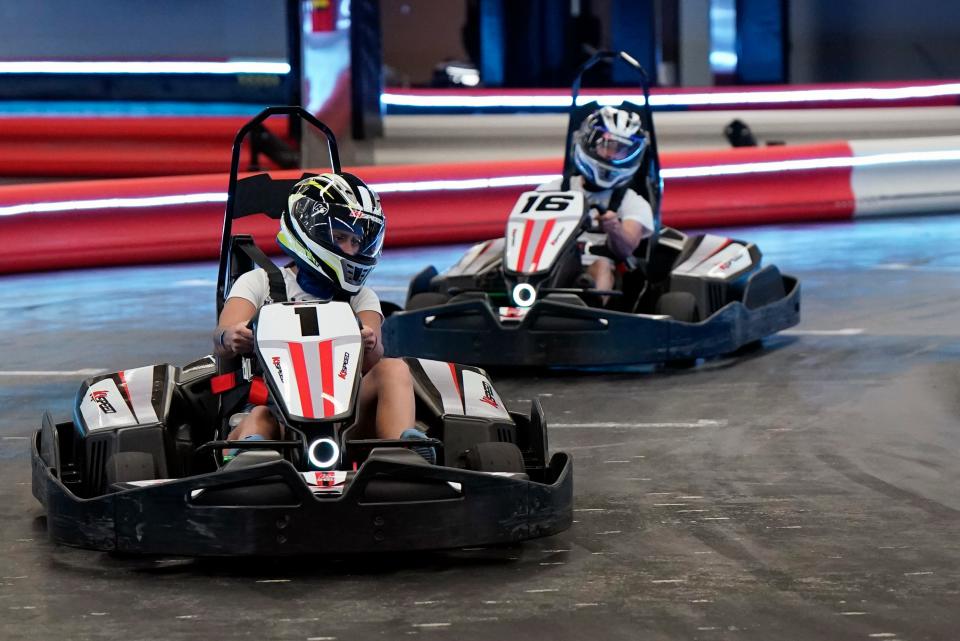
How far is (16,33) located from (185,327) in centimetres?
993

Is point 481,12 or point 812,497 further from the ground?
point 481,12

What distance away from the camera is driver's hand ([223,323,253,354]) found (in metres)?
4.39

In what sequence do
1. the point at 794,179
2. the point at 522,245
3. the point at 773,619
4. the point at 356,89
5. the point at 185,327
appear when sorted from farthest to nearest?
the point at 356,89 < the point at 794,179 < the point at 185,327 < the point at 522,245 < the point at 773,619

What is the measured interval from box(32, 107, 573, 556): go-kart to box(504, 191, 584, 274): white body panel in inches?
85.7

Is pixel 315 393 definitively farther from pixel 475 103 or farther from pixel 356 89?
pixel 475 103

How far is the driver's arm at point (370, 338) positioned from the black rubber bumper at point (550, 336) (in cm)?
199

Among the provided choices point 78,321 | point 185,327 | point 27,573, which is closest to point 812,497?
point 27,573

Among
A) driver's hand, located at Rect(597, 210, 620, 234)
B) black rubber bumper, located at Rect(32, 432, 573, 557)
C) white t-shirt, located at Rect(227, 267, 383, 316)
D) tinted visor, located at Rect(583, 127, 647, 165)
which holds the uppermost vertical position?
tinted visor, located at Rect(583, 127, 647, 165)

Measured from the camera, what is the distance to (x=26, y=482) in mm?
5039

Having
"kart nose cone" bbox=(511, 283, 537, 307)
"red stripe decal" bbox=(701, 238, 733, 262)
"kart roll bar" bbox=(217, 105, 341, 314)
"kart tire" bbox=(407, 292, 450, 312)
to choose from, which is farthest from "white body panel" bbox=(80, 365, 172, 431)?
"red stripe decal" bbox=(701, 238, 733, 262)

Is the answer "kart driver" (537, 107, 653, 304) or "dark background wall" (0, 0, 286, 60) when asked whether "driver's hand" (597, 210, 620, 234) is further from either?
"dark background wall" (0, 0, 286, 60)

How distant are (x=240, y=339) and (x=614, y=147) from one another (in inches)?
139

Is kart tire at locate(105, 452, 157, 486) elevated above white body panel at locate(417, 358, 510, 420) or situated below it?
below

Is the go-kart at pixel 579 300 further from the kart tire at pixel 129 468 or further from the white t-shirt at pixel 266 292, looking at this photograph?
the kart tire at pixel 129 468
